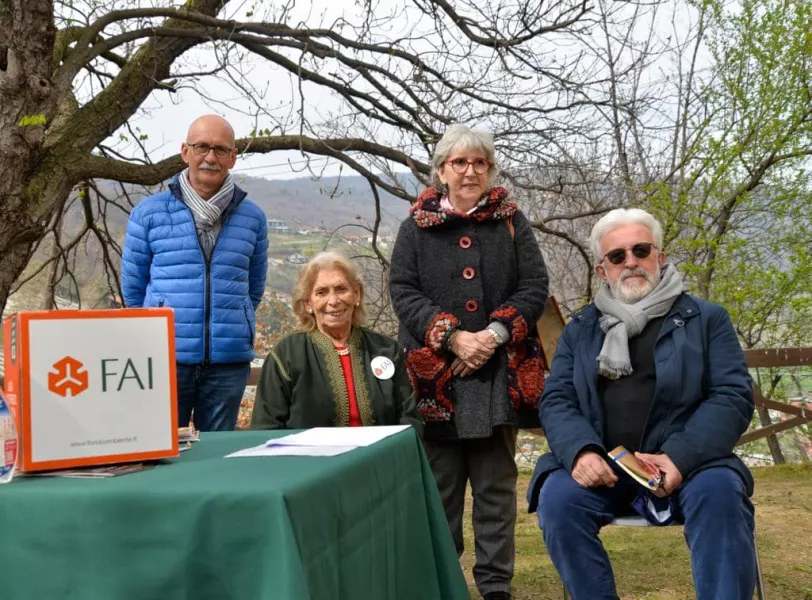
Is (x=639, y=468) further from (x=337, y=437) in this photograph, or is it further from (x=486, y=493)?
(x=337, y=437)

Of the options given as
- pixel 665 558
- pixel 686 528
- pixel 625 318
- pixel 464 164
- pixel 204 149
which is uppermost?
pixel 204 149

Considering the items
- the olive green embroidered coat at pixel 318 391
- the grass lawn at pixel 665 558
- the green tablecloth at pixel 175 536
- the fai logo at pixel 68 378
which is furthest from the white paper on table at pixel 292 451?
the grass lawn at pixel 665 558

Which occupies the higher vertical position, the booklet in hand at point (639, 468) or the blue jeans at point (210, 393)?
the blue jeans at point (210, 393)

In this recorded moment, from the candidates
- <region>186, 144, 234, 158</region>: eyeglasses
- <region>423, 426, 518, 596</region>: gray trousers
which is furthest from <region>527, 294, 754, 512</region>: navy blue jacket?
<region>186, 144, 234, 158</region>: eyeglasses

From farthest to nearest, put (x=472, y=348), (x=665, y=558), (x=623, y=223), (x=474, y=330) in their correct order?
1. (x=665, y=558)
2. (x=474, y=330)
3. (x=472, y=348)
4. (x=623, y=223)

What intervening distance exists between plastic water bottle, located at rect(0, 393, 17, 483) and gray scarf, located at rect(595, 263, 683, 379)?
6.09 feet

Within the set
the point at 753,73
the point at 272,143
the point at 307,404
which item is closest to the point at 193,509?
the point at 307,404

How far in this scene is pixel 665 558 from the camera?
4.30m

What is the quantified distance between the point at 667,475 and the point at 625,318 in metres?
0.56

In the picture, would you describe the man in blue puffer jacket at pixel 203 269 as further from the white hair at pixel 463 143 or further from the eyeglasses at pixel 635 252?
the eyeglasses at pixel 635 252

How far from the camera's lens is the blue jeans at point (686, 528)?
232 centimetres

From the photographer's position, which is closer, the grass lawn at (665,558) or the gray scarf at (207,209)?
the gray scarf at (207,209)

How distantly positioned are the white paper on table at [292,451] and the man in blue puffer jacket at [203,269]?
1.35m

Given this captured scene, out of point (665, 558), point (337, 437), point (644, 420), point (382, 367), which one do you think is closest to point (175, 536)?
point (337, 437)
